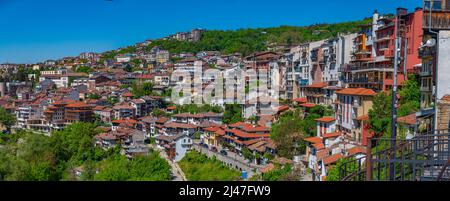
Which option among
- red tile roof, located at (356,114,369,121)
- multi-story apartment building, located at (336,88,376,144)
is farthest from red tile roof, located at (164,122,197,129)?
red tile roof, located at (356,114,369,121)

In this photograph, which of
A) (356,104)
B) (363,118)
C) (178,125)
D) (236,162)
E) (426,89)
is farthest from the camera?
(178,125)

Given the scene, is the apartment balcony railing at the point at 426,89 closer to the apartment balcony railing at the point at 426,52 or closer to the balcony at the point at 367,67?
the apartment balcony railing at the point at 426,52

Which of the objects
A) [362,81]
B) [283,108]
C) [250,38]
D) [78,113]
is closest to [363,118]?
[362,81]

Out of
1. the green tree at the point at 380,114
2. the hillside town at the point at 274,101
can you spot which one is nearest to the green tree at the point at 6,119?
the hillside town at the point at 274,101

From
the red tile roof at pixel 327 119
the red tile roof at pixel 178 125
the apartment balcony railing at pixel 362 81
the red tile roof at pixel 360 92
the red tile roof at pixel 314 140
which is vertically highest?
the apartment balcony railing at pixel 362 81

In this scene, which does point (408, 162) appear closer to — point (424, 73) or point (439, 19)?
point (439, 19)

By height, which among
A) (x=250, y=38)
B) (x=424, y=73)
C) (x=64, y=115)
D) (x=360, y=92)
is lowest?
(x=64, y=115)

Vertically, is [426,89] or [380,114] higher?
[426,89]

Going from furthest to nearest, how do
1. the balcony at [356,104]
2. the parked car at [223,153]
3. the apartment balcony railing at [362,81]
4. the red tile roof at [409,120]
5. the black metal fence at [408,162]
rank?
the parked car at [223,153] → the apartment balcony railing at [362,81] → the balcony at [356,104] → the red tile roof at [409,120] → the black metal fence at [408,162]

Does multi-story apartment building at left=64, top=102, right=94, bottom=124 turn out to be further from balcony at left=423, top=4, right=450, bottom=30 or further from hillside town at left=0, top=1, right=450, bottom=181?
balcony at left=423, top=4, right=450, bottom=30

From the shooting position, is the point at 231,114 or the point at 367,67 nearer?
the point at 367,67
